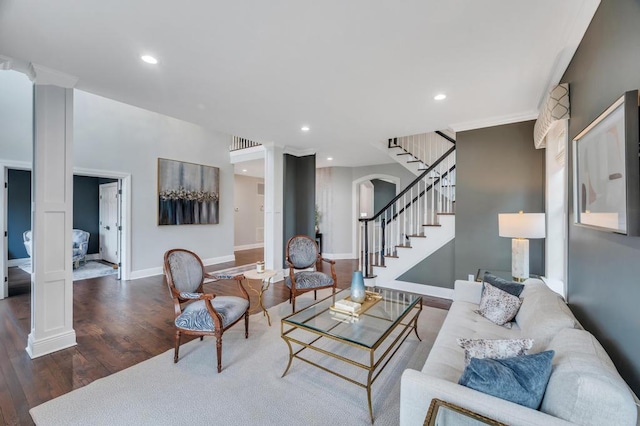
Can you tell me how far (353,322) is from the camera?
232cm

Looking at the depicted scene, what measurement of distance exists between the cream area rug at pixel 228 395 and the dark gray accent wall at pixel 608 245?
4.14 feet

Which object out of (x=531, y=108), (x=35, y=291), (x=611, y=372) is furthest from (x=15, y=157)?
(x=531, y=108)

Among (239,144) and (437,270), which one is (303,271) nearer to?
(437,270)

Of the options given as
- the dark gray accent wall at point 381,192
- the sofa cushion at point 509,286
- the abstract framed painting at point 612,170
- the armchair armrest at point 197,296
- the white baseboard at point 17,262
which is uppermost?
the dark gray accent wall at point 381,192

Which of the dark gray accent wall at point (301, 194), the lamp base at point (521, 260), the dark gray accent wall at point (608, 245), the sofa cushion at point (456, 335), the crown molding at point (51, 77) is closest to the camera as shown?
the dark gray accent wall at point (608, 245)

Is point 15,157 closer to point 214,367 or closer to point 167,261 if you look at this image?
point 167,261

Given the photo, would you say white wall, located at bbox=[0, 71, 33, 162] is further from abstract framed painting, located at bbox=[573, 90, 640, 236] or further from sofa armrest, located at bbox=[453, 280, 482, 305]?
abstract framed painting, located at bbox=[573, 90, 640, 236]

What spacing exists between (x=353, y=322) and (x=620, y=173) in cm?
188

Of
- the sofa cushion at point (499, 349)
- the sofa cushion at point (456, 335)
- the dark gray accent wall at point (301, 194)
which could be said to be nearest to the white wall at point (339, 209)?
the dark gray accent wall at point (301, 194)

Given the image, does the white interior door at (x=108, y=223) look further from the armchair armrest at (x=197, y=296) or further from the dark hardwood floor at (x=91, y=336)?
the armchair armrest at (x=197, y=296)

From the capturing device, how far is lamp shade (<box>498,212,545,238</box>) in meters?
2.80

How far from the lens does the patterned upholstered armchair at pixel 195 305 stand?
2326mm

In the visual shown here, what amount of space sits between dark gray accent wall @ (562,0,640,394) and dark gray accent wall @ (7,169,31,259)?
9.92 m

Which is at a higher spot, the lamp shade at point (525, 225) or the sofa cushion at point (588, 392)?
the lamp shade at point (525, 225)
